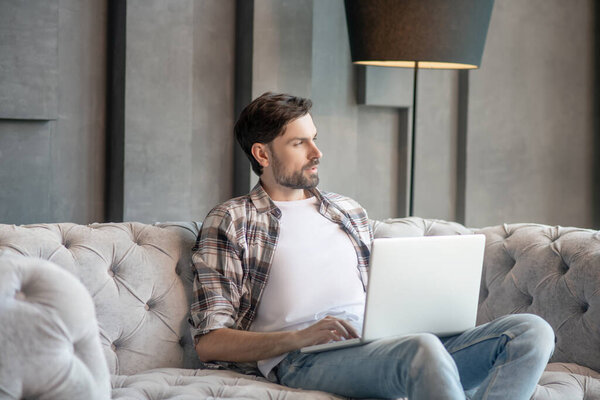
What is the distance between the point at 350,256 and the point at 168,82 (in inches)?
49.5

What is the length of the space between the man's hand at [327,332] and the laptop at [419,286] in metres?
0.02

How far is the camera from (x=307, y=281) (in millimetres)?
2072

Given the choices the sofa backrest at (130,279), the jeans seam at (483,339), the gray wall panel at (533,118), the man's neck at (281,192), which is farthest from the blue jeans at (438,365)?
the gray wall panel at (533,118)

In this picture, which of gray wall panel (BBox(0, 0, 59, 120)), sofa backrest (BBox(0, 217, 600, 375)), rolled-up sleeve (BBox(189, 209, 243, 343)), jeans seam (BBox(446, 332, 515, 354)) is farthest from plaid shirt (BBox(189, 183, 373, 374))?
gray wall panel (BBox(0, 0, 59, 120))

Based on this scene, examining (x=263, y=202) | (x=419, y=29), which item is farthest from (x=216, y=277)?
(x=419, y=29)

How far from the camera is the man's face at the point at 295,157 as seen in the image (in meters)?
2.23

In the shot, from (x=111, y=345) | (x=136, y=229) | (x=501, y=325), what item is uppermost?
(x=136, y=229)

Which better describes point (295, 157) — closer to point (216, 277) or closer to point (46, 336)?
point (216, 277)

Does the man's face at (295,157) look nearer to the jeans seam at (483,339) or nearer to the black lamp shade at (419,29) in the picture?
the jeans seam at (483,339)

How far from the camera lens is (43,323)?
138 cm

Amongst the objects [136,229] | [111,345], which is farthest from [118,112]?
[111,345]

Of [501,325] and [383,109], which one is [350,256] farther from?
[383,109]

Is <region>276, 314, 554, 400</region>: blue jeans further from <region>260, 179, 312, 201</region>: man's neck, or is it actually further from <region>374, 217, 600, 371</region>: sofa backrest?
<region>260, 179, 312, 201</region>: man's neck

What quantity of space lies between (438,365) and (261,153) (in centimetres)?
94
